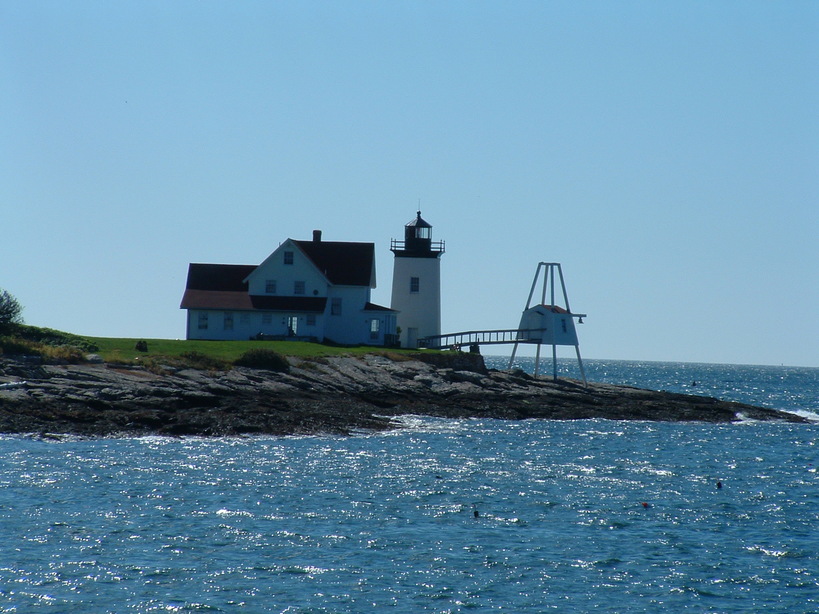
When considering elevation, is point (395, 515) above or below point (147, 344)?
below

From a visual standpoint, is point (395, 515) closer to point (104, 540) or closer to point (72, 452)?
point (104, 540)

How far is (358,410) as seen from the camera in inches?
1793

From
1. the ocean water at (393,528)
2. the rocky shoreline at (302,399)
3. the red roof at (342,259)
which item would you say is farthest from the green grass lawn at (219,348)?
the ocean water at (393,528)

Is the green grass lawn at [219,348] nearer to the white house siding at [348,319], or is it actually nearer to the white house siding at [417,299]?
the white house siding at [348,319]

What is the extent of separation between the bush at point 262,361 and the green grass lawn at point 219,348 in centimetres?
65

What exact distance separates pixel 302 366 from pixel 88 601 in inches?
1275

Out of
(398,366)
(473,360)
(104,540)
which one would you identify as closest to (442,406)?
(398,366)

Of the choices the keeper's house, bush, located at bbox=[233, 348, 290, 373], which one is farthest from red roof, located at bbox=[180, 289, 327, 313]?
bush, located at bbox=[233, 348, 290, 373]

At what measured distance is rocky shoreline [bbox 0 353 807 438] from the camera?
38.2 metres

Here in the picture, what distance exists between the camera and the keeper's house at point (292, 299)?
208 ft

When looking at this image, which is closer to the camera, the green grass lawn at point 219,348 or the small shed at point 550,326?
the green grass lawn at point 219,348

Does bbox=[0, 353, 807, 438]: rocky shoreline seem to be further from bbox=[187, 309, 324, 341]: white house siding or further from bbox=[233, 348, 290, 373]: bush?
bbox=[187, 309, 324, 341]: white house siding

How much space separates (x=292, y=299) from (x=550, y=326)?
15225 millimetres

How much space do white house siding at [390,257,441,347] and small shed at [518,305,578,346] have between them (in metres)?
5.72
